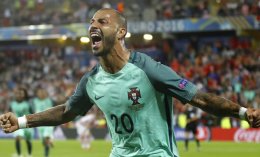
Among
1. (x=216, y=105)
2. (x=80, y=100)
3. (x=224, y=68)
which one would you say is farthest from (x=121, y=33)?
(x=224, y=68)

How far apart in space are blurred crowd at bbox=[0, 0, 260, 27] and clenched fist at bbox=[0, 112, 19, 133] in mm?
24412

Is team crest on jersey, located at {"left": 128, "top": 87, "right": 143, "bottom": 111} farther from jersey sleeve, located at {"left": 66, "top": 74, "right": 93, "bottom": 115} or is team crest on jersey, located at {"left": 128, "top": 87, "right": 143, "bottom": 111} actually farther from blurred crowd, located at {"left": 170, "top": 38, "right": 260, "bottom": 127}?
blurred crowd, located at {"left": 170, "top": 38, "right": 260, "bottom": 127}

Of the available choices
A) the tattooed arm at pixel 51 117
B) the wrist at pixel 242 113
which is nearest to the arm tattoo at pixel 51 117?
the tattooed arm at pixel 51 117

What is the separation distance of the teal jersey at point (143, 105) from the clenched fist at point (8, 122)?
95 cm

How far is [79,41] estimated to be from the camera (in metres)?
38.2

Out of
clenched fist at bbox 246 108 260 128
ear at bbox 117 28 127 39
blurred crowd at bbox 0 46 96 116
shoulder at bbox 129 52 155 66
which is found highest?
blurred crowd at bbox 0 46 96 116

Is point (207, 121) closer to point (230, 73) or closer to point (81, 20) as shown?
point (230, 73)

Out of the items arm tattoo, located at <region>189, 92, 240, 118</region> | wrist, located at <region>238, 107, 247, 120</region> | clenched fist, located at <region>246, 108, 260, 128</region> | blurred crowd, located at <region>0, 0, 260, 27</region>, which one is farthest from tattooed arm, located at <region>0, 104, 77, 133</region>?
blurred crowd, located at <region>0, 0, 260, 27</region>

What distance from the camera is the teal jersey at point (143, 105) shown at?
552 cm

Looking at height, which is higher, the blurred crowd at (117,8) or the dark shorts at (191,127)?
the blurred crowd at (117,8)

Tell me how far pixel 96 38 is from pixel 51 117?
1106 mm

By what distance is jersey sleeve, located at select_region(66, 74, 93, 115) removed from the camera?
6.04 meters

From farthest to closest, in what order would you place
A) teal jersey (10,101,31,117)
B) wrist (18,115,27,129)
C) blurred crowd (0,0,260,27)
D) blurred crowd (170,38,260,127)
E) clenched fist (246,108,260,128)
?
blurred crowd (0,0,260,27) < blurred crowd (170,38,260,127) < teal jersey (10,101,31,117) < wrist (18,115,27,129) < clenched fist (246,108,260,128)

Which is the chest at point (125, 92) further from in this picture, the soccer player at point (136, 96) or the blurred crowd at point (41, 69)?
the blurred crowd at point (41, 69)
